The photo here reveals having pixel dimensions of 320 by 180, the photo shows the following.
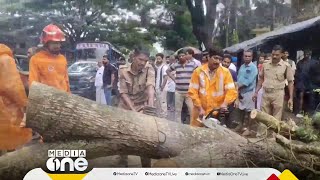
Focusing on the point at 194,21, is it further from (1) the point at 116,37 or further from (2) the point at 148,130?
(2) the point at 148,130

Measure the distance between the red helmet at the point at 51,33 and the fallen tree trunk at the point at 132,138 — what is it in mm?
302

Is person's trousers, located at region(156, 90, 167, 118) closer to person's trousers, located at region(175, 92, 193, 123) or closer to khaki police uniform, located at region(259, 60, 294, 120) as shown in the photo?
person's trousers, located at region(175, 92, 193, 123)

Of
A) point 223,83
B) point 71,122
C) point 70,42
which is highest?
point 70,42

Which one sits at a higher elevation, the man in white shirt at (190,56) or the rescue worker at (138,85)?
the man in white shirt at (190,56)

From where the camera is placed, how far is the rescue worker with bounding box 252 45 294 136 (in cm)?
333

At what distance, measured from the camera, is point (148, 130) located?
→ 10.8 ft

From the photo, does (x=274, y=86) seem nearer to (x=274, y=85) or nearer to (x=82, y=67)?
(x=274, y=85)

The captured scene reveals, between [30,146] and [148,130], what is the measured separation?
30.1 inches

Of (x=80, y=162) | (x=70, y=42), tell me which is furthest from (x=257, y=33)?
(x=80, y=162)

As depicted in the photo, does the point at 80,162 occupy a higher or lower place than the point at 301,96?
lower

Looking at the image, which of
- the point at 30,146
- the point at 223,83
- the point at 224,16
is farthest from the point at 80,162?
the point at 224,16

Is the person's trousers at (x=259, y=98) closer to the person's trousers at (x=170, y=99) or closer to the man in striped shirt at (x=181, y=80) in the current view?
the man in striped shirt at (x=181, y=80)

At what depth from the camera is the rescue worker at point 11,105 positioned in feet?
10.5

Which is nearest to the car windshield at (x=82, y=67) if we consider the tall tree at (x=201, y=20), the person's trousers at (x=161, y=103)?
the person's trousers at (x=161, y=103)
